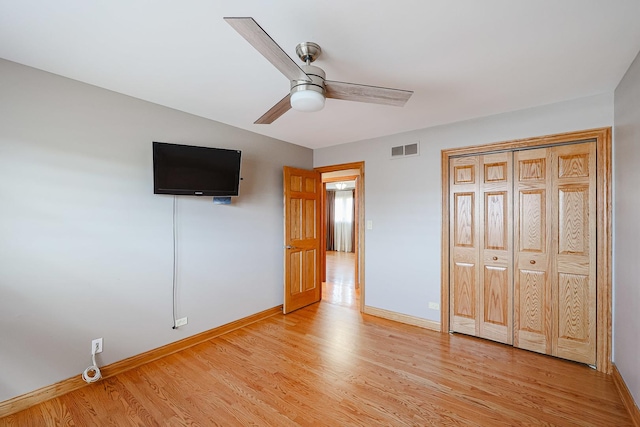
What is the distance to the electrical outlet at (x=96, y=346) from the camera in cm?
226

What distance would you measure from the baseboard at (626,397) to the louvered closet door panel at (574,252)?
0.24m

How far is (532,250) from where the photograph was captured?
107 inches

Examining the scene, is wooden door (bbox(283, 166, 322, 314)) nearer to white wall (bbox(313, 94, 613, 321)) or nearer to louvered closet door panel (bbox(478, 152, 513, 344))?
white wall (bbox(313, 94, 613, 321))

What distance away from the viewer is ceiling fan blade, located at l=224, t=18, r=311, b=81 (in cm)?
113

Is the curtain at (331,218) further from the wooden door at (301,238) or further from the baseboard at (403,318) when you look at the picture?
the baseboard at (403,318)

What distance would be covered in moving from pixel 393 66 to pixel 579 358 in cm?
305

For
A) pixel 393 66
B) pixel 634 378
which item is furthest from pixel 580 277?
pixel 393 66

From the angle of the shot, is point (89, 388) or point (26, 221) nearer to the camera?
point (26, 221)

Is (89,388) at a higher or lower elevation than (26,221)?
lower

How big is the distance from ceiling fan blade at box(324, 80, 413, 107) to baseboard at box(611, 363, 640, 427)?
2.49 metres

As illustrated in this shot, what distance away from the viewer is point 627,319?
1988 millimetres

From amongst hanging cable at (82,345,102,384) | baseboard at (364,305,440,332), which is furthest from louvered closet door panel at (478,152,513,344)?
hanging cable at (82,345,102,384)

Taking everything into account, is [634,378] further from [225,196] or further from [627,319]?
[225,196]

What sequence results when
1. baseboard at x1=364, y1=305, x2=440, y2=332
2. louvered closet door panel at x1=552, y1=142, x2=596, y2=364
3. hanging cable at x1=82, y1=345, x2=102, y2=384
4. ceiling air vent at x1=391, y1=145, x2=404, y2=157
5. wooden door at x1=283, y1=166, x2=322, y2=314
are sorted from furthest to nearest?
wooden door at x1=283, y1=166, x2=322, y2=314 < ceiling air vent at x1=391, y1=145, x2=404, y2=157 < baseboard at x1=364, y1=305, x2=440, y2=332 < louvered closet door panel at x1=552, y1=142, x2=596, y2=364 < hanging cable at x1=82, y1=345, x2=102, y2=384
